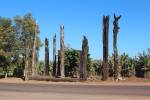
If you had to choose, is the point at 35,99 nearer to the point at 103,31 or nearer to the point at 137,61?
the point at 103,31

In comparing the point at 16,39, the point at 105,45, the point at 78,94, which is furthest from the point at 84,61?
the point at 16,39

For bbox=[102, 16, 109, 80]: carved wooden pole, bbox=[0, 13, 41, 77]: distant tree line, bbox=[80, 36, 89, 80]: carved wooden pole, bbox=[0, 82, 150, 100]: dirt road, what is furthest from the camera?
bbox=[0, 13, 41, 77]: distant tree line

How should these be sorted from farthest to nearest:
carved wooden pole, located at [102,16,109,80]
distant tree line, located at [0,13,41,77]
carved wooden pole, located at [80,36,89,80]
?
distant tree line, located at [0,13,41,77] → carved wooden pole, located at [102,16,109,80] → carved wooden pole, located at [80,36,89,80]

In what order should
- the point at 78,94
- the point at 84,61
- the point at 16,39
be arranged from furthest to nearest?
the point at 16,39 < the point at 84,61 < the point at 78,94

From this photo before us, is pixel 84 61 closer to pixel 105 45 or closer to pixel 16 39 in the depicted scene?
pixel 105 45

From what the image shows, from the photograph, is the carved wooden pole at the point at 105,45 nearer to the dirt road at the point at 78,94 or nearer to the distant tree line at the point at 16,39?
the dirt road at the point at 78,94

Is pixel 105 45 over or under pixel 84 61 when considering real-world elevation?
over

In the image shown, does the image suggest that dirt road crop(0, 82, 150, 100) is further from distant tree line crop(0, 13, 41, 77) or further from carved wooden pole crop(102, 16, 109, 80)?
distant tree line crop(0, 13, 41, 77)

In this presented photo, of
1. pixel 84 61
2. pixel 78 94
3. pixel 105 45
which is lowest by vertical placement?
pixel 78 94

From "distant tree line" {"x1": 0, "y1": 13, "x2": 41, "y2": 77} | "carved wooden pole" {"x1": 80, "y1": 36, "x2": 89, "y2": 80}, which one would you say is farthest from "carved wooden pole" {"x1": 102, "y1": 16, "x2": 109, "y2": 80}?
"distant tree line" {"x1": 0, "y1": 13, "x2": 41, "y2": 77}

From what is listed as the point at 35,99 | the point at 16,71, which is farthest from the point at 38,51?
the point at 35,99

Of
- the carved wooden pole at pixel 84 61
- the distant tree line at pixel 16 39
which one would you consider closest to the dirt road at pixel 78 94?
the carved wooden pole at pixel 84 61

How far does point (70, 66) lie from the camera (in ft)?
184

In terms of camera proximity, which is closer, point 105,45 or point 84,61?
point 84,61
